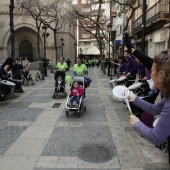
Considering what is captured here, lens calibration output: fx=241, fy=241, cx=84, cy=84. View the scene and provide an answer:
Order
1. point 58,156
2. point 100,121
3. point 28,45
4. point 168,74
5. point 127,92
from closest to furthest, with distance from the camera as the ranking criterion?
point 168,74
point 127,92
point 58,156
point 100,121
point 28,45

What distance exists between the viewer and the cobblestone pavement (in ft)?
13.1

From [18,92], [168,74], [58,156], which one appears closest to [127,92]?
[168,74]

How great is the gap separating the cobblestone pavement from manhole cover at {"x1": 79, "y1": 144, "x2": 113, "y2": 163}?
0.27ft

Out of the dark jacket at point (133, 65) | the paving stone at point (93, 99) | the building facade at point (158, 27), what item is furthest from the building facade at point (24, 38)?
the dark jacket at point (133, 65)

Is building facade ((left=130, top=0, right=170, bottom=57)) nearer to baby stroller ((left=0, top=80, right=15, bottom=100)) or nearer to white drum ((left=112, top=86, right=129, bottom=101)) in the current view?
baby stroller ((left=0, top=80, right=15, bottom=100))

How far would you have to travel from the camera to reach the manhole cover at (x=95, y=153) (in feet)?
13.7

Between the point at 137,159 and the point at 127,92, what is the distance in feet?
5.68

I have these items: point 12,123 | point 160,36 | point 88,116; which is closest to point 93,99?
point 88,116

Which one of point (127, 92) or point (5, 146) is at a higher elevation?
point (127, 92)

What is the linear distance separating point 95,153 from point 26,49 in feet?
111

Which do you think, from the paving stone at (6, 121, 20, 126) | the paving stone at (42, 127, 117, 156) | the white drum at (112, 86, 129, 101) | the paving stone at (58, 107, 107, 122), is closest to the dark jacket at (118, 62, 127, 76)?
the paving stone at (58, 107, 107, 122)

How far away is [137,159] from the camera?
13.6ft

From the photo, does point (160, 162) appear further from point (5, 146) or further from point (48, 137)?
point (5, 146)

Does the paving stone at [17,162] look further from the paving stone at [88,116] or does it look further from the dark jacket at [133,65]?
the dark jacket at [133,65]
